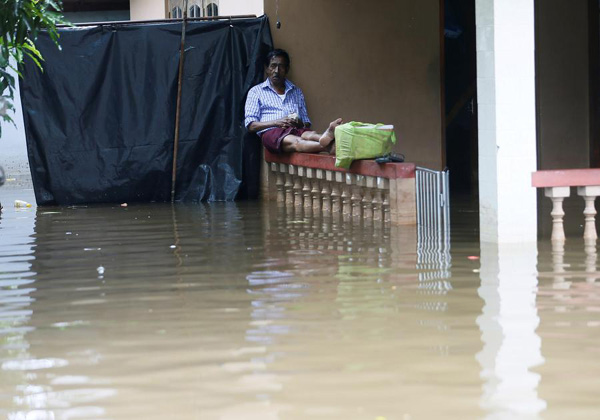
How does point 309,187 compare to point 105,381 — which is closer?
point 105,381

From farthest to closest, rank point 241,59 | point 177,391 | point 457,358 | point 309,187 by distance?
point 241,59, point 309,187, point 457,358, point 177,391

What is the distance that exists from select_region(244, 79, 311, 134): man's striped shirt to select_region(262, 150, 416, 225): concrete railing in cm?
46

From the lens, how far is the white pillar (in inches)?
A: 339

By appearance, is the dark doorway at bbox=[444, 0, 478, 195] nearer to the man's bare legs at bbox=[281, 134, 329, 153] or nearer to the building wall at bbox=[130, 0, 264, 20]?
the building wall at bbox=[130, 0, 264, 20]

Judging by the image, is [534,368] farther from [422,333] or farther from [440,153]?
[440,153]

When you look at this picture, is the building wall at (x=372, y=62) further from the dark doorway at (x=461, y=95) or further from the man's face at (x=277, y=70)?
the dark doorway at (x=461, y=95)

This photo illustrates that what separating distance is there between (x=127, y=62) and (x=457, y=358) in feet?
31.0

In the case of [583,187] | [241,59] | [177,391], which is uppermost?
[241,59]

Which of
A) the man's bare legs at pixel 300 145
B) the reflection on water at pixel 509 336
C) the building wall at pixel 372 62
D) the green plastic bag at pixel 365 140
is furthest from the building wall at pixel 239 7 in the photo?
the reflection on water at pixel 509 336

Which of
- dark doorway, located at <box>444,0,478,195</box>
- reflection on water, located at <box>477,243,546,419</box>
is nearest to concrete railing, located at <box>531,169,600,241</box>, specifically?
reflection on water, located at <box>477,243,546,419</box>

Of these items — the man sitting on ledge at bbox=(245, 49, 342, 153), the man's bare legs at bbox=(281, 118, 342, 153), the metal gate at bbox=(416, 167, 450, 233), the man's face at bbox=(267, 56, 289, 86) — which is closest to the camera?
the metal gate at bbox=(416, 167, 450, 233)

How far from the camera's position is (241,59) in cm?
1361

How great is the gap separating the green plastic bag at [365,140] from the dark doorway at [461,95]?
159 inches

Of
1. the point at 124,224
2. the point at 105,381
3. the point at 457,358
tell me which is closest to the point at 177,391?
the point at 105,381
